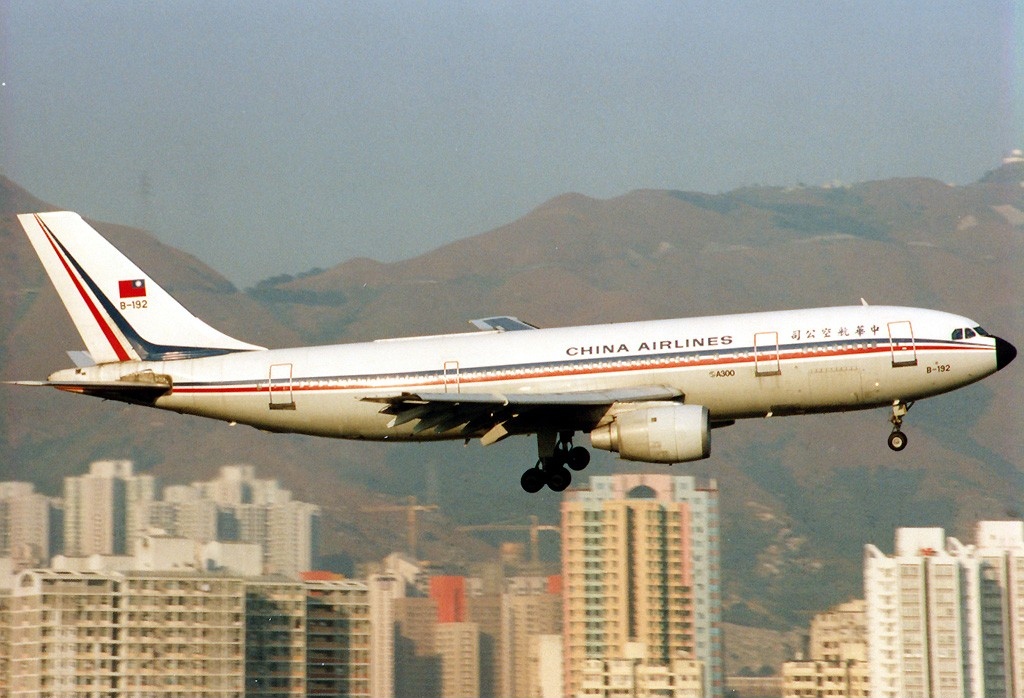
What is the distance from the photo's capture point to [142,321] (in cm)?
4228

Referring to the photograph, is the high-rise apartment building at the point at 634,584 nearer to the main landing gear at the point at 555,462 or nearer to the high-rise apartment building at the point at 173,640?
the high-rise apartment building at the point at 173,640

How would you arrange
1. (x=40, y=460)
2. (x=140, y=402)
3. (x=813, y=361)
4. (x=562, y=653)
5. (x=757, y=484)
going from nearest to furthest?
(x=813, y=361) → (x=140, y=402) → (x=562, y=653) → (x=40, y=460) → (x=757, y=484)

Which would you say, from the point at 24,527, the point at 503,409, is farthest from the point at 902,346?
the point at 24,527

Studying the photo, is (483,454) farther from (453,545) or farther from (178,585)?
(178,585)

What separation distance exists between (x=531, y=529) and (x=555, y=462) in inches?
2959

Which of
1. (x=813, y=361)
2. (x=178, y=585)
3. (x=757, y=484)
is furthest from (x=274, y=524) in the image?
(x=813, y=361)

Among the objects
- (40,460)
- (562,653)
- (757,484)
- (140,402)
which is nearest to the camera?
(140,402)

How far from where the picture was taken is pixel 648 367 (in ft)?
121

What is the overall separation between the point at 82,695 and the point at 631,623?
129 feet

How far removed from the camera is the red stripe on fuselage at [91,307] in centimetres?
4175

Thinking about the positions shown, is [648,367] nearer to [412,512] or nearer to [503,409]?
[503,409]

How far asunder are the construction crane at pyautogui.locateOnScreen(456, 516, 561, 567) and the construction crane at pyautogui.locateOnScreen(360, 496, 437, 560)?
3.52m

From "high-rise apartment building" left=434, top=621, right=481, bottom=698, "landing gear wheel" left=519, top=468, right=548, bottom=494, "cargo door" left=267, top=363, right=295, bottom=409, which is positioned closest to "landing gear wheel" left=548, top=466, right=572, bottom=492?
"landing gear wheel" left=519, top=468, right=548, bottom=494

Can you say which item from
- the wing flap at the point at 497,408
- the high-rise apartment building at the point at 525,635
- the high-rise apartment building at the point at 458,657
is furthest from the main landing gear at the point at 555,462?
the high-rise apartment building at the point at 525,635
